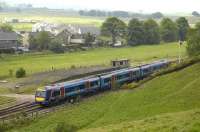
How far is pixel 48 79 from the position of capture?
2603 inches

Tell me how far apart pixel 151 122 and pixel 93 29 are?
5878 inches

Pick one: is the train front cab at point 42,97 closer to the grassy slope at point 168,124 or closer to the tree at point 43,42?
the grassy slope at point 168,124

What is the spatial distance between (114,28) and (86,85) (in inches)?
3758

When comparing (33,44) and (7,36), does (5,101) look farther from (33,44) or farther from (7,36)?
(33,44)

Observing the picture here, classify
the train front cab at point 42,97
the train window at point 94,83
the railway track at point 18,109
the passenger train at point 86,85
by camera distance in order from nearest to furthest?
1. the railway track at point 18,109
2. the train front cab at point 42,97
3. the passenger train at point 86,85
4. the train window at point 94,83

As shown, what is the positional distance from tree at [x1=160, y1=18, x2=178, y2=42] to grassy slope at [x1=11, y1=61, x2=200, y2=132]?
99.6 meters

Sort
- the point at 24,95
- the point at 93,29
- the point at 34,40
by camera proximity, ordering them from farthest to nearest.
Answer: the point at 93,29 → the point at 34,40 → the point at 24,95

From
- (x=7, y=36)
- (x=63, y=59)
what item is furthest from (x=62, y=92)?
(x=7, y=36)

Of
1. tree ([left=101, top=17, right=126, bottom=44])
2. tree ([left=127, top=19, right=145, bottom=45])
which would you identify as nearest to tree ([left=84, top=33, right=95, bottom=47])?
tree ([left=101, top=17, right=126, bottom=44])

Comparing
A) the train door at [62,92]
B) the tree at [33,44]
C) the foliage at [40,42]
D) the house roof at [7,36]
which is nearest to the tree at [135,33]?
the foliage at [40,42]

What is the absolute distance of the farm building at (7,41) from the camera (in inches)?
4619

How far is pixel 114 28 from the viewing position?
489 feet

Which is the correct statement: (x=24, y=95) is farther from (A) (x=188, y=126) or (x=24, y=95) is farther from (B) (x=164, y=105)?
(A) (x=188, y=126)

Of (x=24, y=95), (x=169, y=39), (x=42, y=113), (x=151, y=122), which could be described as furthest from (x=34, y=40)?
(x=151, y=122)
